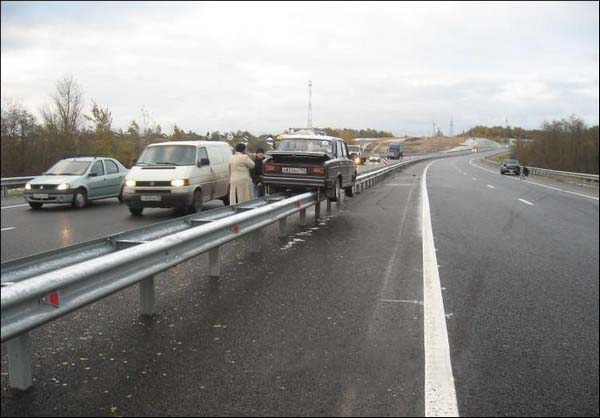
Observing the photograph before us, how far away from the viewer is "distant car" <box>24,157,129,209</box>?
15320 millimetres

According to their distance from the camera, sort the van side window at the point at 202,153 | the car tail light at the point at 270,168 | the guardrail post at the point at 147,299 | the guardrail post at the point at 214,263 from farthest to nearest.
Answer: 1. the van side window at the point at 202,153
2. the car tail light at the point at 270,168
3. the guardrail post at the point at 214,263
4. the guardrail post at the point at 147,299

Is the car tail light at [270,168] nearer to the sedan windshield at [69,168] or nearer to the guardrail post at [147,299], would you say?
the sedan windshield at [69,168]

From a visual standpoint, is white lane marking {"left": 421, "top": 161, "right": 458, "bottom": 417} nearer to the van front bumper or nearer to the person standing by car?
the person standing by car

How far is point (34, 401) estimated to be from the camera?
3.17 m

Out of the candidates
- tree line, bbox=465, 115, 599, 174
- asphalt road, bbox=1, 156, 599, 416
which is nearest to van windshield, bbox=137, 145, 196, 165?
asphalt road, bbox=1, 156, 599, 416

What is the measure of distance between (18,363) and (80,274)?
2.21 feet

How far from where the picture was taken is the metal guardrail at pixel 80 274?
297cm

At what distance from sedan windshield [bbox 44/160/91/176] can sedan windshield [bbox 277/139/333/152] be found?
23.4 feet

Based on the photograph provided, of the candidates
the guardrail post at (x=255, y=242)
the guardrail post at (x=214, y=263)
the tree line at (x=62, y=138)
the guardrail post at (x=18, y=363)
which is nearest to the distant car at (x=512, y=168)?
the tree line at (x=62, y=138)

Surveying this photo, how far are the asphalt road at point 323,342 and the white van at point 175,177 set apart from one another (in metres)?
5.32

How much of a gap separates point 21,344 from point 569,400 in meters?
3.55

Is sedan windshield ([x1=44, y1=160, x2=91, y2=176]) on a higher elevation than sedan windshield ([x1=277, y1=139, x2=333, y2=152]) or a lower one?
lower

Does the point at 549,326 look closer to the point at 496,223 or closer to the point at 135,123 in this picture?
the point at 496,223

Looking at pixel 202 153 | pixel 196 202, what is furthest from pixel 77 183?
pixel 196 202
